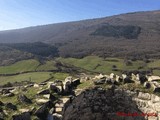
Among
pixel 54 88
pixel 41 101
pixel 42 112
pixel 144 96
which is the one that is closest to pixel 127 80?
pixel 144 96

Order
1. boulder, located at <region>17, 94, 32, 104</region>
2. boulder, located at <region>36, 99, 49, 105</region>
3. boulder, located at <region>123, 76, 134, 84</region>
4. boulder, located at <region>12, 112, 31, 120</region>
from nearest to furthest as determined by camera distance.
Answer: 1. boulder, located at <region>12, 112, 31, 120</region>
2. boulder, located at <region>36, 99, 49, 105</region>
3. boulder, located at <region>17, 94, 32, 104</region>
4. boulder, located at <region>123, 76, 134, 84</region>

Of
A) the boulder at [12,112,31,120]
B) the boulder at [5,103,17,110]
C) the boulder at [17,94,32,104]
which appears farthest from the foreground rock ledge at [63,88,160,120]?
the boulder at [5,103,17,110]

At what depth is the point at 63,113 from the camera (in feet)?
47.3

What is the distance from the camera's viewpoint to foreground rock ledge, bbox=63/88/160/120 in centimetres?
1570

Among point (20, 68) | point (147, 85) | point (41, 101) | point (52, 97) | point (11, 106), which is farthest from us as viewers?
point (20, 68)

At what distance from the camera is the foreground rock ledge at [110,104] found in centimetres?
1570

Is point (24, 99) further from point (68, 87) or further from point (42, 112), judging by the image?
point (68, 87)

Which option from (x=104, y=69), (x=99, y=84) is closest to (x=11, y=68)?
(x=104, y=69)

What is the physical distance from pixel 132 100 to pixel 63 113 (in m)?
4.16

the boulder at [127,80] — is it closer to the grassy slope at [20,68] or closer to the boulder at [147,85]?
the boulder at [147,85]

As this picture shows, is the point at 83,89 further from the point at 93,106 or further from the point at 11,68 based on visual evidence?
the point at 11,68

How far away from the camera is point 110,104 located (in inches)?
652

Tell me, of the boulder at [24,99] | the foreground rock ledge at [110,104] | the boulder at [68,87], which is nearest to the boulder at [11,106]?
the boulder at [24,99]

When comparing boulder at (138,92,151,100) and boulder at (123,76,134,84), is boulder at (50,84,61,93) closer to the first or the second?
boulder at (123,76,134,84)
